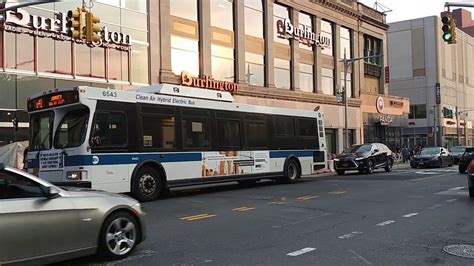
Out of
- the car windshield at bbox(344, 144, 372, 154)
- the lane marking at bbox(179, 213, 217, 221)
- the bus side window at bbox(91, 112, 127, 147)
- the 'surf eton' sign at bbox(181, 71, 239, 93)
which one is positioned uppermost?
the 'surf eton' sign at bbox(181, 71, 239, 93)

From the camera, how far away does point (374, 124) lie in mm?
50531

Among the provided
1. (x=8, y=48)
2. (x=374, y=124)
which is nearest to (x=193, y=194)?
(x=8, y=48)

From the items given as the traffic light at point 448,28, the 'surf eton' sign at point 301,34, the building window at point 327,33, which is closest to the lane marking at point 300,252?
the traffic light at point 448,28

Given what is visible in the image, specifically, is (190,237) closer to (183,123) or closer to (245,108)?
(183,123)

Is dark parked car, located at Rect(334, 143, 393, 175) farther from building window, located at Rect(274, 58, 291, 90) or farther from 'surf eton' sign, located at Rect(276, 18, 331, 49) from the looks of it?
'surf eton' sign, located at Rect(276, 18, 331, 49)

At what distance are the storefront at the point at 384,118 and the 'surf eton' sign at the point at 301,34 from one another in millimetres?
8839

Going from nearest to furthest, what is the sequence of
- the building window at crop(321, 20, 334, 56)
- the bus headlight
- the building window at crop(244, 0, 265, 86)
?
the bus headlight → the building window at crop(244, 0, 265, 86) → the building window at crop(321, 20, 334, 56)

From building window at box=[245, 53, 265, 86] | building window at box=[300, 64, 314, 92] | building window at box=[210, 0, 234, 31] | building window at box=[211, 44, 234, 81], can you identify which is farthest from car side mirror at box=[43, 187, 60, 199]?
building window at box=[300, 64, 314, 92]

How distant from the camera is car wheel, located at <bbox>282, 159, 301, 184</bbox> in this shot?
20.0m

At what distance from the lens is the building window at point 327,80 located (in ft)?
142

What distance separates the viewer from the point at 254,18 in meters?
36.5

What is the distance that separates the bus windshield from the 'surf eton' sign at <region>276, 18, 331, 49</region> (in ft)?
87.9

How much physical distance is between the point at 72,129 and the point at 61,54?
11936 millimetres

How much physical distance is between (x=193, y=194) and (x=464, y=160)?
1712cm
